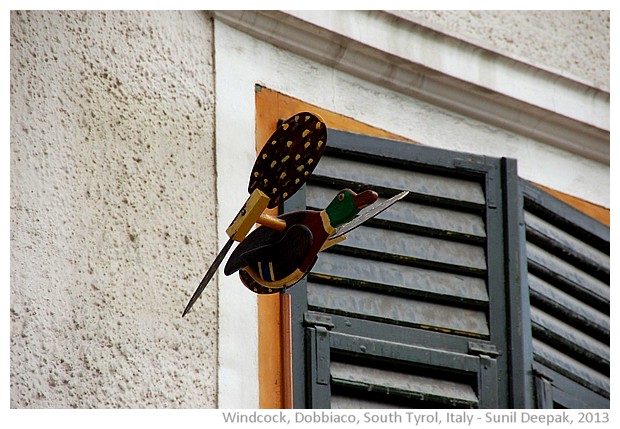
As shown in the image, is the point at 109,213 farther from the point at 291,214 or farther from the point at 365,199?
the point at 365,199

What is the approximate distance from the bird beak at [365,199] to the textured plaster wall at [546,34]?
1.89 m

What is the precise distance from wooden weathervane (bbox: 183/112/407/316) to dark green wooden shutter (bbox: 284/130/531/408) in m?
0.84

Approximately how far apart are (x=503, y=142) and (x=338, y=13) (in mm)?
706

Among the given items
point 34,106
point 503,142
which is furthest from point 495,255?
point 34,106

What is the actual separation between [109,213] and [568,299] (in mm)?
1605

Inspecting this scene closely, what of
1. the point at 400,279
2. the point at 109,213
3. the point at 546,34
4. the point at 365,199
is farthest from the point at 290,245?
the point at 546,34

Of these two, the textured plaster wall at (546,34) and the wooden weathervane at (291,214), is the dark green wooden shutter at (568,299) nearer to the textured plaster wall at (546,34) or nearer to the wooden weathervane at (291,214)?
the textured plaster wall at (546,34)

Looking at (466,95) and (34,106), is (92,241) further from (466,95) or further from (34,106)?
(466,95)

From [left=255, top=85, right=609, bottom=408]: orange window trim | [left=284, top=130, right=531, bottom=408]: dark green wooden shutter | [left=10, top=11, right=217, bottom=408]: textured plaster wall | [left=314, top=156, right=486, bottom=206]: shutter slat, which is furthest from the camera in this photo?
[left=314, top=156, right=486, bottom=206]: shutter slat

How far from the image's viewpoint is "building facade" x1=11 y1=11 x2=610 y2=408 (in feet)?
21.7

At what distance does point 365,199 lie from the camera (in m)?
5.84

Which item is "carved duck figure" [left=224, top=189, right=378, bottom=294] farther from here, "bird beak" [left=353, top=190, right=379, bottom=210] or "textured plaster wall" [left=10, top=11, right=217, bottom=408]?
"textured plaster wall" [left=10, top=11, right=217, bottom=408]

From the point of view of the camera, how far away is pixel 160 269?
6.76m

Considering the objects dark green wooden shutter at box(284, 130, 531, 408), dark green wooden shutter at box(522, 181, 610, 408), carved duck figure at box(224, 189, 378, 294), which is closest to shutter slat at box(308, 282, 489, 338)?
dark green wooden shutter at box(284, 130, 531, 408)
